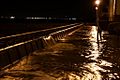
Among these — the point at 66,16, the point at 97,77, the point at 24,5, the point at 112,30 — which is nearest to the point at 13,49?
the point at 97,77

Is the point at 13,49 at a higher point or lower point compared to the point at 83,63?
higher

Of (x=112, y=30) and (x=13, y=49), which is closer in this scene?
(x=13, y=49)

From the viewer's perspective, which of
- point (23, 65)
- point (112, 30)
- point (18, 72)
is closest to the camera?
point (18, 72)

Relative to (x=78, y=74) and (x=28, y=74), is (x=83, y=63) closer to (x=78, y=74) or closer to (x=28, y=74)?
(x=78, y=74)

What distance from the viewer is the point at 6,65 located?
873 cm

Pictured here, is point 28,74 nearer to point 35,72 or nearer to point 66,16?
point 35,72

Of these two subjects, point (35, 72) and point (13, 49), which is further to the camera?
point (13, 49)

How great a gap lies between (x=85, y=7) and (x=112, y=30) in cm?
5036

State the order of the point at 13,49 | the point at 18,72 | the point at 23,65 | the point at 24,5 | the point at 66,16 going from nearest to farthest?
the point at 18,72 → the point at 23,65 → the point at 13,49 → the point at 66,16 → the point at 24,5

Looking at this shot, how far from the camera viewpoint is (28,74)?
24.0ft

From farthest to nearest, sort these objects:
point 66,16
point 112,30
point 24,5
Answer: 1. point 24,5
2. point 66,16
3. point 112,30

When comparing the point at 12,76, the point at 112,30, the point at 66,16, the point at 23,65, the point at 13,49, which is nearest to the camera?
the point at 12,76

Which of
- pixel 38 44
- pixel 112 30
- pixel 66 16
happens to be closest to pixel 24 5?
pixel 66 16

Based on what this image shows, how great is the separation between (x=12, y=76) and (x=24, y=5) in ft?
233
